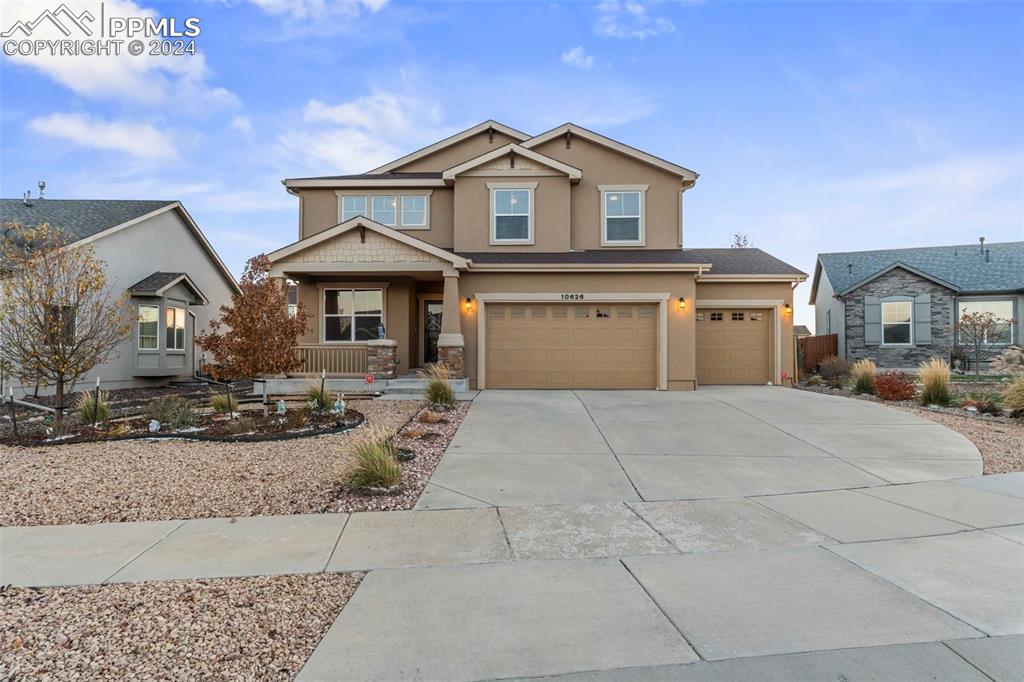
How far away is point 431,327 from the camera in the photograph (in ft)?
54.3

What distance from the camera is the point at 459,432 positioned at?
857 cm

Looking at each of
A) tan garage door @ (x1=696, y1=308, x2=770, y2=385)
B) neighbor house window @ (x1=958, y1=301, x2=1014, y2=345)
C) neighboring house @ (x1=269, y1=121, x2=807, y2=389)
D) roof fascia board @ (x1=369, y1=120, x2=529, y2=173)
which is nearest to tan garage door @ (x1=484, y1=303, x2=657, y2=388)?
neighboring house @ (x1=269, y1=121, x2=807, y2=389)

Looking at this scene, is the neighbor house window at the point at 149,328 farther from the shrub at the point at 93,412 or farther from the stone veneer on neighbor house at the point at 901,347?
the stone veneer on neighbor house at the point at 901,347

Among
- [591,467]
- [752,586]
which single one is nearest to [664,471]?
[591,467]

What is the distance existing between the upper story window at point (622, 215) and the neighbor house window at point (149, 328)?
15135 millimetres

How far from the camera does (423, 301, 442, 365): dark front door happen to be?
16484 mm

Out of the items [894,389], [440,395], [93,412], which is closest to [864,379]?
[894,389]

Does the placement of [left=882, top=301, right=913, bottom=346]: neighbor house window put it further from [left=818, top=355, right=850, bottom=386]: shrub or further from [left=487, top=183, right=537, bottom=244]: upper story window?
[left=487, top=183, right=537, bottom=244]: upper story window

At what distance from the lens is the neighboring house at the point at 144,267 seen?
15.5 metres

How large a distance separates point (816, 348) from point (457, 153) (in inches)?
673

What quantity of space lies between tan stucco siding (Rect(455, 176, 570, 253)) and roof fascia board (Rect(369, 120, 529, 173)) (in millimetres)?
2833

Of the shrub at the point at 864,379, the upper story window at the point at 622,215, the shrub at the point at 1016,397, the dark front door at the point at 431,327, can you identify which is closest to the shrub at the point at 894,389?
the shrub at the point at 864,379

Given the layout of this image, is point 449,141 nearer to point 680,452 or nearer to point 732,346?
point 732,346

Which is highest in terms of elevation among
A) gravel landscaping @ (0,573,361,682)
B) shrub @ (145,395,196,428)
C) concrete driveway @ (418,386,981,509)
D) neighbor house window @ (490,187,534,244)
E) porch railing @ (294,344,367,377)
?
neighbor house window @ (490,187,534,244)
